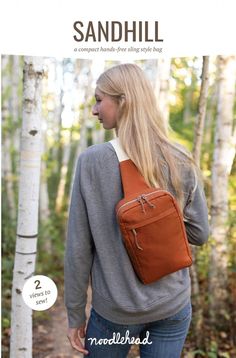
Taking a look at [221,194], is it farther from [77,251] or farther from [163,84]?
[77,251]

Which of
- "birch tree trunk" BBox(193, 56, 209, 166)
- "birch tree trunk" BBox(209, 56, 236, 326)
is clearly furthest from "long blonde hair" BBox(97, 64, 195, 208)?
"birch tree trunk" BBox(209, 56, 236, 326)

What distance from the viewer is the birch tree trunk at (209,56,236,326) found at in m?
3.01

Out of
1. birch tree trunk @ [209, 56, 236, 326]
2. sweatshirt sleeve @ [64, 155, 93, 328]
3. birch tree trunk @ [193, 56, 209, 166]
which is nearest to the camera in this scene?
sweatshirt sleeve @ [64, 155, 93, 328]

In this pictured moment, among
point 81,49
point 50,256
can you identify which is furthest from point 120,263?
point 50,256

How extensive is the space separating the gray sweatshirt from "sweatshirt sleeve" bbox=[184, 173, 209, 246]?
1.4 inches

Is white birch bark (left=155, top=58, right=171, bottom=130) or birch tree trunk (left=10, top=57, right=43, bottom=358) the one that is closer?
birch tree trunk (left=10, top=57, right=43, bottom=358)

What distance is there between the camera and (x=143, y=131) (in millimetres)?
1546

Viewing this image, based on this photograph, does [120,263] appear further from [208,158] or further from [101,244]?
[208,158]

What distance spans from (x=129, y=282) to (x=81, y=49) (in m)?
1.19

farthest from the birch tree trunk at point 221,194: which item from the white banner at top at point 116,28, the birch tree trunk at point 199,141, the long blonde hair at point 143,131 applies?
the long blonde hair at point 143,131

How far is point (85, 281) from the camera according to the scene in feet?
5.47

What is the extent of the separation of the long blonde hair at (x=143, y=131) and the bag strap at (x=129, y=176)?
0.07 feet

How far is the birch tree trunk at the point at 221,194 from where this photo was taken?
3.01 m

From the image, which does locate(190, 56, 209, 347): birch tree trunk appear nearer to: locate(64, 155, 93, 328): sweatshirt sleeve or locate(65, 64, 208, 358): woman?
locate(65, 64, 208, 358): woman
